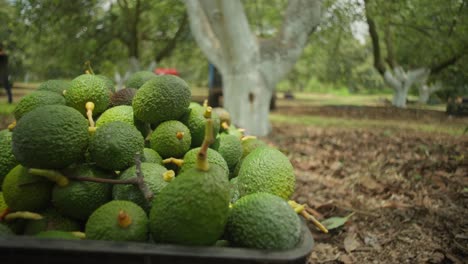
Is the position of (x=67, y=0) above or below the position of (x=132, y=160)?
above

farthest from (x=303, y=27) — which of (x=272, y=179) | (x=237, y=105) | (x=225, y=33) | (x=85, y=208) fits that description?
(x=85, y=208)

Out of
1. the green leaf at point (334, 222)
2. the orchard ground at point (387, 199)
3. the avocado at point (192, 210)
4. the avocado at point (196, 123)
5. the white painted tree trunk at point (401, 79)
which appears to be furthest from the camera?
the white painted tree trunk at point (401, 79)

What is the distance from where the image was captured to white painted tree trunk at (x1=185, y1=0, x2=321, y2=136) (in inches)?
265

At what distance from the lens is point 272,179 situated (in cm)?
160

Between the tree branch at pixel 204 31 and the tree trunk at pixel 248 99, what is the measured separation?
50 centimetres

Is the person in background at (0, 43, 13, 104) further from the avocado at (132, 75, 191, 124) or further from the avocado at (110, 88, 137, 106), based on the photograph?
the avocado at (132, 75, 191, 124)

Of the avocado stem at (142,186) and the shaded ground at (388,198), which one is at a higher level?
the avocado stem at (142,186)

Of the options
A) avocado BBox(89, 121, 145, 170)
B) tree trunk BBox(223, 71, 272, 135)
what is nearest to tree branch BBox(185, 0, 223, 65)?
tree trunk BBox(223, 71, 272, 135)

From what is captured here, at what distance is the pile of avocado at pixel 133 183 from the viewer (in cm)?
112

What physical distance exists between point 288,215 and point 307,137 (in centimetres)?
621

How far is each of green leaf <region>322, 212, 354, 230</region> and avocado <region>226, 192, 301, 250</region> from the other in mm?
1701

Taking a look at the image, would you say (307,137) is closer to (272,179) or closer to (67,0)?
(272,179)

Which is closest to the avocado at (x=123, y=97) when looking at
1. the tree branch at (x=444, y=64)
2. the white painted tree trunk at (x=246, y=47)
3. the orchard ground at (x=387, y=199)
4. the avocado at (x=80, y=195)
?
the avocado at (x=80, y=195)

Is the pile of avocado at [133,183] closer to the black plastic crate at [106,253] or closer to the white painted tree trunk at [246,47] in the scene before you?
the black plastic crate at [106,253]
